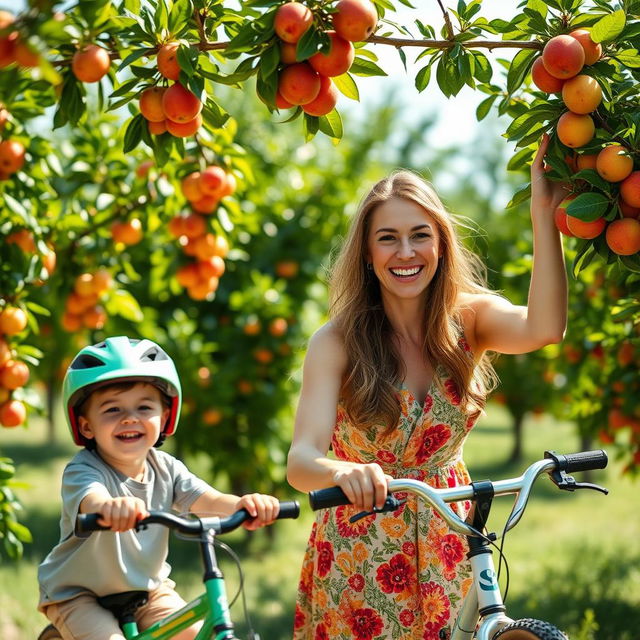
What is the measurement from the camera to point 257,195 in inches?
256

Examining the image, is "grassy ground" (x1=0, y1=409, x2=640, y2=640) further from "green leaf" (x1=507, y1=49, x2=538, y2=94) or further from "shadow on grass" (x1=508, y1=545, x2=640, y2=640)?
"green leaf" (x1=507, y1=49, x2=538, y2=94)

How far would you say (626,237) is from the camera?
2209 millimetres

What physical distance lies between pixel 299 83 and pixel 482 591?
4.02 ft

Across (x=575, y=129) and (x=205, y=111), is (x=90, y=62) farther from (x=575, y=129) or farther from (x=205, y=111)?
(x=575, y=129)

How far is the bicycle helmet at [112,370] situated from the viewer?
2.32m

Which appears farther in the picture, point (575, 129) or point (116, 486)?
point (116, 486)

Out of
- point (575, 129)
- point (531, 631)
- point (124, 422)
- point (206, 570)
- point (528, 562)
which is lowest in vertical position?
point (528, 562)

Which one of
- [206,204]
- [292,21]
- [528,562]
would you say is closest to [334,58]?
[292,21]

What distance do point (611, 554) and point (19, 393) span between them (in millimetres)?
5321

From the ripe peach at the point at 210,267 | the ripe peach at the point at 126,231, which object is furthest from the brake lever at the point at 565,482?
the ripe peach at the point at 210,267

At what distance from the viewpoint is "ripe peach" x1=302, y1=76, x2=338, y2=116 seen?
2.26 meters

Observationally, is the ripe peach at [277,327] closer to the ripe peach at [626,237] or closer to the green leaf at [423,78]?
the green leaf at [423,78]

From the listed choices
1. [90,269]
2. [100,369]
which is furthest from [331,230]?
[100,369]

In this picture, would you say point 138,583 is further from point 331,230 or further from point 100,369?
point 331,230
